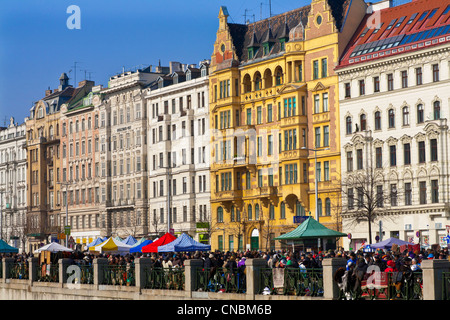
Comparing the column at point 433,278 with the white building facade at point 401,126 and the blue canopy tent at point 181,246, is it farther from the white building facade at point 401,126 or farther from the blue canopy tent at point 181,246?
the white building facade at point 401,126

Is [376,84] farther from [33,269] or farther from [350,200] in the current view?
[33,269]

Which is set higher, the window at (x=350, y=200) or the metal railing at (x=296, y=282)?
the window at (x=350, y=200)

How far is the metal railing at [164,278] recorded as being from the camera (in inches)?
1526

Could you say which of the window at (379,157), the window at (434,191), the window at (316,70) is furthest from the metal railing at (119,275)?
the window at (316,70)

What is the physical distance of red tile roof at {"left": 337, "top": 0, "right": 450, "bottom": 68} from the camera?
7154 cm

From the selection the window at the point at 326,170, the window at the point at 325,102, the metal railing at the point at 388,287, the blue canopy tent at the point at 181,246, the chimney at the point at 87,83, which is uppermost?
the chimney at the point at 87,83

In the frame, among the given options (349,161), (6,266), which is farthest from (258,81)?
(6,266)

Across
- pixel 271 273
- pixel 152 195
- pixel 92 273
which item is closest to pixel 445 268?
pixel 271 273

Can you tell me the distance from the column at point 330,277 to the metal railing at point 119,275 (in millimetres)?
12621

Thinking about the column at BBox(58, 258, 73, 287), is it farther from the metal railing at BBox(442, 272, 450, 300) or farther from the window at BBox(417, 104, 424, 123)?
the window at BBox(417, 104, 424, 123)

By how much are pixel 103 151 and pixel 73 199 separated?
10.0m

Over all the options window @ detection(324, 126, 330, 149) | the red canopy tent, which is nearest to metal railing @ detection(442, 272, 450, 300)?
the red canopy tent

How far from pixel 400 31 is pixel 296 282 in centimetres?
4517

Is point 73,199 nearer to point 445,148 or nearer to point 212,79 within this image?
point 212,79
